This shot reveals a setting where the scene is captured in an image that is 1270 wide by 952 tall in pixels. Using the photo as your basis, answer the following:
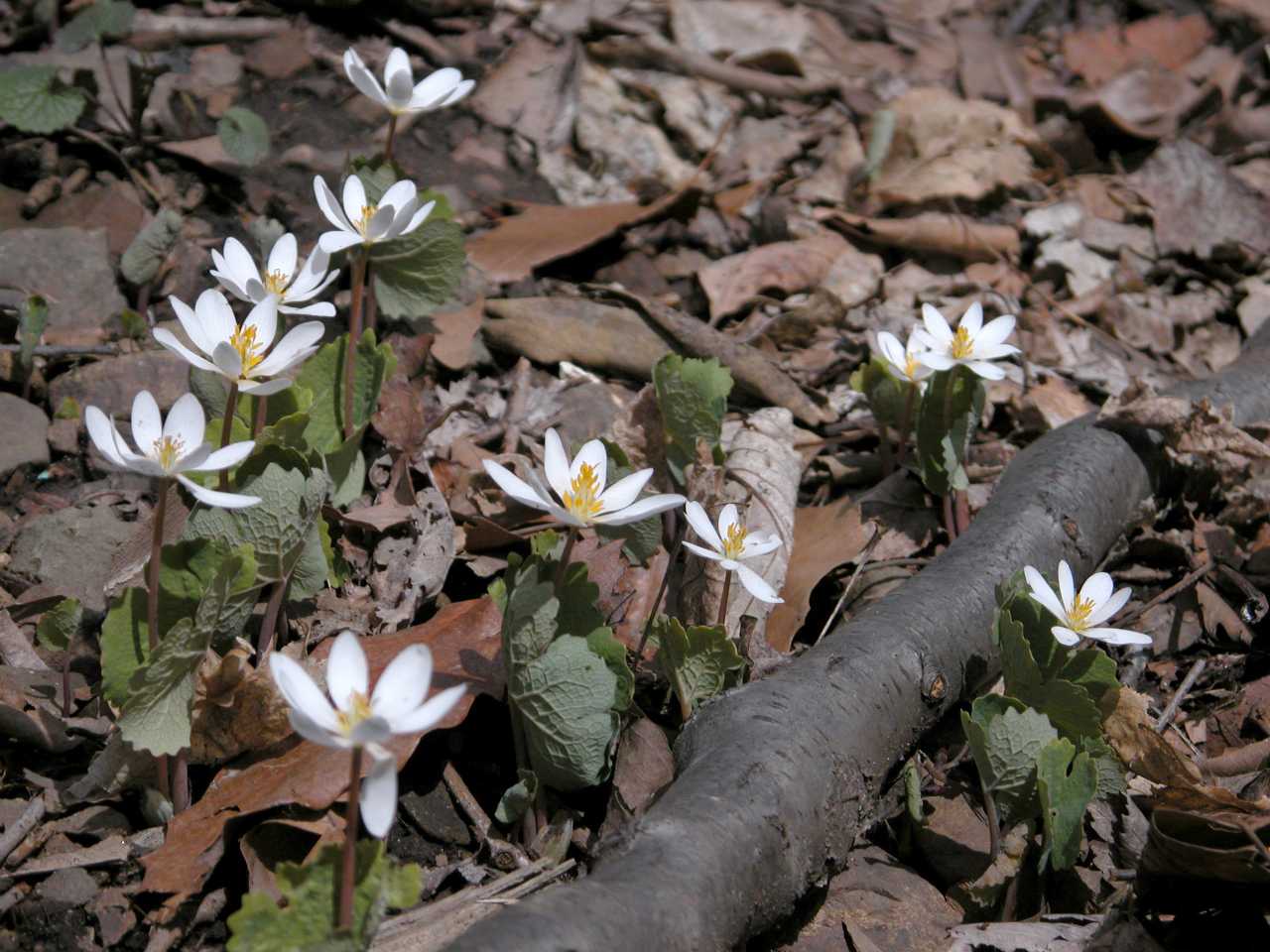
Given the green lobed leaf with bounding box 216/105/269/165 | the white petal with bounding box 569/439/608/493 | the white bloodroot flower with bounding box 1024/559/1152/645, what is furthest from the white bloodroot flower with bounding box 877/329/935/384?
the green lobed leaf with bounding box 216/105/269/165

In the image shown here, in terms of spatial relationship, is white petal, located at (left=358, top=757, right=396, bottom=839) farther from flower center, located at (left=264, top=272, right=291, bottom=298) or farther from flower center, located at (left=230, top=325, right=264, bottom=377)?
flower center, located at (left=264, top=272, right=291, bottom=298)

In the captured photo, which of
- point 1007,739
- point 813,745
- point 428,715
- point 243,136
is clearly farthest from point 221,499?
point 243,136

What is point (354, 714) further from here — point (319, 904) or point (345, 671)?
point (319, 904)

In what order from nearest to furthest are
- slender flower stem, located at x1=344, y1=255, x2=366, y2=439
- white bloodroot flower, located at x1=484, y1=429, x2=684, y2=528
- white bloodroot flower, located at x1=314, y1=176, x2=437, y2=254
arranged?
white bloodroot flower, located at x1=484, y1=429, x2=684, y2=528, white bloodroot flower, located at x1=314, y1=176, x2=437, y2=254, slender flower stem, located at x1=344, y1=255, x2=366, y2=439

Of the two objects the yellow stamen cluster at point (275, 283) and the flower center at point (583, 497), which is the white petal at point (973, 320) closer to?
the flower center at point (583, 497)

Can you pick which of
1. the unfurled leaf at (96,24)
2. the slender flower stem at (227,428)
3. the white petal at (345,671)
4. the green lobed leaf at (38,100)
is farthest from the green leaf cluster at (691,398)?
the unfurled leaf at (96,24)

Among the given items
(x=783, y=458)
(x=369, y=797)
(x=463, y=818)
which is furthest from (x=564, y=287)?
(x=369, y=797)

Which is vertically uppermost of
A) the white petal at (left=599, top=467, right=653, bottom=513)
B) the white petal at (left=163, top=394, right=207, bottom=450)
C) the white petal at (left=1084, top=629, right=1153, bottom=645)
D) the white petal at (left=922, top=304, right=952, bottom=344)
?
the white petal at (left=163, top=394, right=207, bottom=450)
